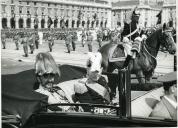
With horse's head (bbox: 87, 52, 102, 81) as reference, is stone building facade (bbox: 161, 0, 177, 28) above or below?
above

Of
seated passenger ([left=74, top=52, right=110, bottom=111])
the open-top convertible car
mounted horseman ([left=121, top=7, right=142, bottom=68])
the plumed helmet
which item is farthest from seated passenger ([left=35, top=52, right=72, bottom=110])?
the plumed helmet

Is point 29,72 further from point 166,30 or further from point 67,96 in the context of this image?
point 166,30

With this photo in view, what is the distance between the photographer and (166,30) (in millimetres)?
7590

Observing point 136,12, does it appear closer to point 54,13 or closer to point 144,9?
point 144,9

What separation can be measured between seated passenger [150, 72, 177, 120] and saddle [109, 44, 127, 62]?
5.54m

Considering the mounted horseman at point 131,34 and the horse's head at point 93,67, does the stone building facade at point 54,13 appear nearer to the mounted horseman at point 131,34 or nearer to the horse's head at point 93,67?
the mounted horseman at point 131,34

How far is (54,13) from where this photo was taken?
74.3m

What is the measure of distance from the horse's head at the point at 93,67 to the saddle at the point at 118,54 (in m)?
3.38

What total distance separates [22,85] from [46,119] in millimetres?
722

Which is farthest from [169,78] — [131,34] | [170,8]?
[170,8]

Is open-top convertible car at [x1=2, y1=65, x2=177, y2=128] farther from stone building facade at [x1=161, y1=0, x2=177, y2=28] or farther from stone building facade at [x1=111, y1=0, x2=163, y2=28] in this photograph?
stone building facade at [x1=111, y1=0, x2=163, y2=28]

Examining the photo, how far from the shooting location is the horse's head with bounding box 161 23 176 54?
737 cm

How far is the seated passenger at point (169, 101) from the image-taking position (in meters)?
2.74

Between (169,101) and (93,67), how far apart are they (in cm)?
180
